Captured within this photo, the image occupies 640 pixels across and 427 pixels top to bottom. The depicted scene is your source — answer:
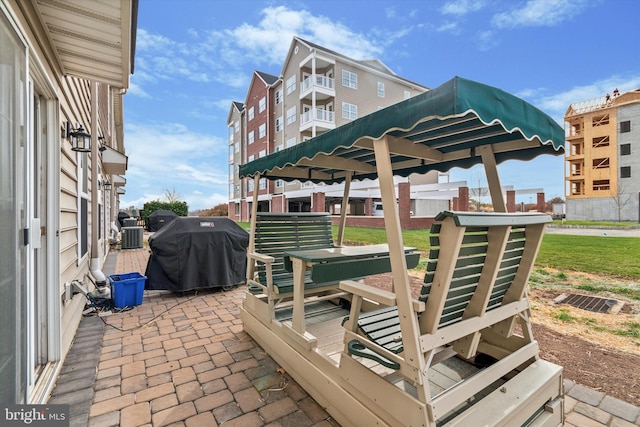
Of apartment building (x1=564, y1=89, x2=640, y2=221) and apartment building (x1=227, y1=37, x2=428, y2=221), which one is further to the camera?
apartment building (x1=564, y1=89, x2=640, y2=221)

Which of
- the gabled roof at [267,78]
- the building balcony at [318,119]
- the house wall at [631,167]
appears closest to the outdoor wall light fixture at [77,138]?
the building balcony at [318,119]

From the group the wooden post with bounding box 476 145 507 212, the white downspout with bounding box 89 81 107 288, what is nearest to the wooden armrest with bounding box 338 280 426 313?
the wooden post with bounding box 476 145 507 212

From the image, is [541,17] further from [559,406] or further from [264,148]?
[264,148]

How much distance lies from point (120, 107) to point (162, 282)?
1214 centimetres

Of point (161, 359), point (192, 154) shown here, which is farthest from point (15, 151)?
point (192, 154)

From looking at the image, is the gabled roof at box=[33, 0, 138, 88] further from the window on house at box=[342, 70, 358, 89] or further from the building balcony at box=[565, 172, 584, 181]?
the building balcony at box=[565, 172, 584, 181]

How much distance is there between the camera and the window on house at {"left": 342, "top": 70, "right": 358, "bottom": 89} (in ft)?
76.1

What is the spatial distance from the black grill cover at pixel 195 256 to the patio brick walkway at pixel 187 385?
115cm

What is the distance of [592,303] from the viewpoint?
4488 mm

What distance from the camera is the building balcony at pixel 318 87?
2202 cm

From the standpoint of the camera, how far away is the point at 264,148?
28391 millimetres

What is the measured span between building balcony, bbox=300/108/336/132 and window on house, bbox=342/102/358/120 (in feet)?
3.22

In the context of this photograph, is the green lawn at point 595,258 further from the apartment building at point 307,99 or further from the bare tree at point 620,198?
the bare tree at point 620,198

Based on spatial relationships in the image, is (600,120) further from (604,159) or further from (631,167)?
(631,167)
